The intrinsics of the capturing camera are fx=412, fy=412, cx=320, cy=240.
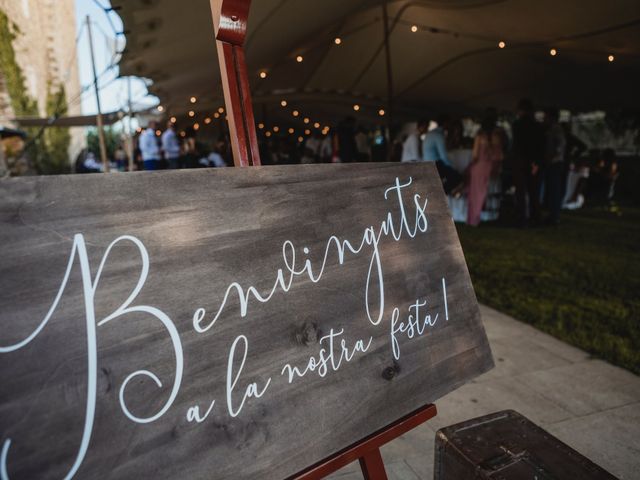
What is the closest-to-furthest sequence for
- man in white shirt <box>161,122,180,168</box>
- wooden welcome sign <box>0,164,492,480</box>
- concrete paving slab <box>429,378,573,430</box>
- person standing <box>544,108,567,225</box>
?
1. wooden welcome sign <box>0,164,492,480</box>
2. concrete paving slab <box>429,378,573,430</box>
3. person standing <box>544,108,567,225</box>
4. man in white shirt <box>161,122,180,168</box>

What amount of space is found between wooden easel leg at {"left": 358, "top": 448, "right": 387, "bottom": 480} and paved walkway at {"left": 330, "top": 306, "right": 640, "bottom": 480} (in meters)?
0.58

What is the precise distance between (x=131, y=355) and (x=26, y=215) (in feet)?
0.84

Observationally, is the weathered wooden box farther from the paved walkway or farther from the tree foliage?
the tree foliage

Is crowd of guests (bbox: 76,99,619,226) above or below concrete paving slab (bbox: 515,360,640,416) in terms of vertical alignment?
above

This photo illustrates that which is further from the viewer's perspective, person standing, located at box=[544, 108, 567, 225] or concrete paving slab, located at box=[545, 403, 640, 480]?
person standing, located at box=[544, 108, 567, 225]

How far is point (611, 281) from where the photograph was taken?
3379 mm

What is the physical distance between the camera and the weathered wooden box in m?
0.92

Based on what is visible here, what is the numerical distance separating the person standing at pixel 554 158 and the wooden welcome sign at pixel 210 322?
562 centimetres

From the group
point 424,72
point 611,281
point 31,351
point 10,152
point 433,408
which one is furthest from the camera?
point 10,152

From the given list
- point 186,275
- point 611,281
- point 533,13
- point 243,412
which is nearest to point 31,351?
point 186,275

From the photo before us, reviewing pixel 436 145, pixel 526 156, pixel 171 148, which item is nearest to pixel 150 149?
pixel 171 148

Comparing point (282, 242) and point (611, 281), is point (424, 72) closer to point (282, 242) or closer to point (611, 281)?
point (611, 281)

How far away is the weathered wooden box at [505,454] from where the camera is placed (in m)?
0.92

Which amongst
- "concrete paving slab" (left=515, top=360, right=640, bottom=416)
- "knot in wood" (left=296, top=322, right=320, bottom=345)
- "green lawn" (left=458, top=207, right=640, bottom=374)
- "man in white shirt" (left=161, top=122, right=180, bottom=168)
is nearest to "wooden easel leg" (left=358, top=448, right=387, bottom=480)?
"knot in wood" (left=296, top=322, right=320, bottom=345)
